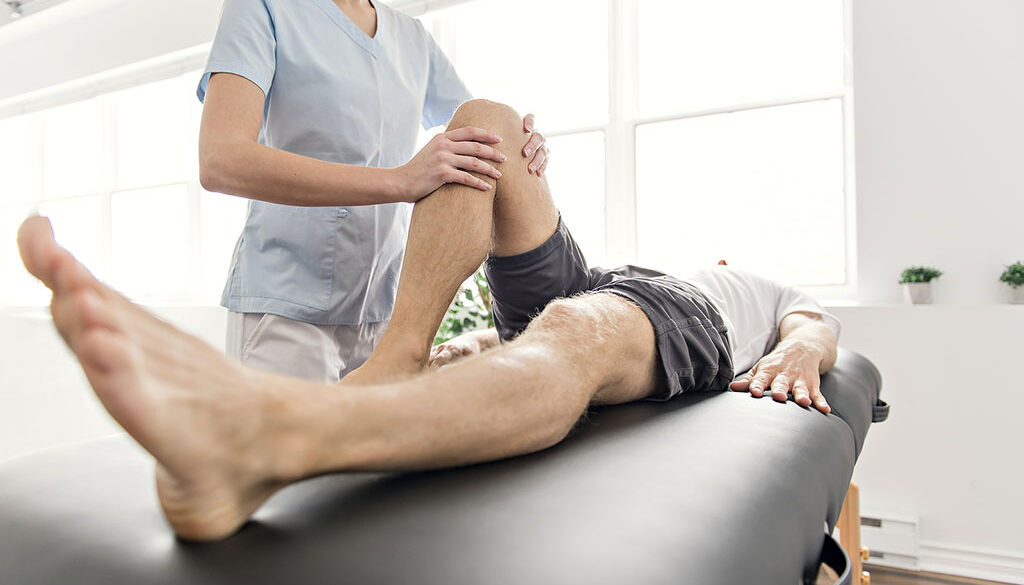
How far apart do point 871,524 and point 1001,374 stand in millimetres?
673

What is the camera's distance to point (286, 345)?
1.35 m

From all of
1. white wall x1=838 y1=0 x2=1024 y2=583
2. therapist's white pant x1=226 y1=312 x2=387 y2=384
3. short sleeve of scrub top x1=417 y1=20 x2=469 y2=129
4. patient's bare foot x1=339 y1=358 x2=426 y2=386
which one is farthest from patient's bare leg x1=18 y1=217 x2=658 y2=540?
white wall x1=838 y1=0 x2=1024 y2=583

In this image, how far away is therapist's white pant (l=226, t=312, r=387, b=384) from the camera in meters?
1.35

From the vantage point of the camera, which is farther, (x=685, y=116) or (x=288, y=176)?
(x=685, y=116)

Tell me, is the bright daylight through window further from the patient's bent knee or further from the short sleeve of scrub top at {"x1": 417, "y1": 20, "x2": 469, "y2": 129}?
the patient's bent knee

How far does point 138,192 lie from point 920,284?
5.45 metres

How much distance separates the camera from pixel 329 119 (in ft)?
4.52

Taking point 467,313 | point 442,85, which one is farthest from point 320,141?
point 467,313

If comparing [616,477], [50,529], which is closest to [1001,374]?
[616,477]

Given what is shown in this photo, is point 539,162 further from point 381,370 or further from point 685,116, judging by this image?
point 685,116

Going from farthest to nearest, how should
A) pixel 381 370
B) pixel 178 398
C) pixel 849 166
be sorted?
pixel 849 166 < pixel 381 370 < pixel 178 398

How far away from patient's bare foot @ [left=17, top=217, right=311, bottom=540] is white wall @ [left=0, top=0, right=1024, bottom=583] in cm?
236

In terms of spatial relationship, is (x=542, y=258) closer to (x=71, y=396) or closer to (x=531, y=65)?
(x=531, y=65)

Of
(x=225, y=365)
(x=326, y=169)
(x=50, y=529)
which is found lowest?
(x=50, y=529)
